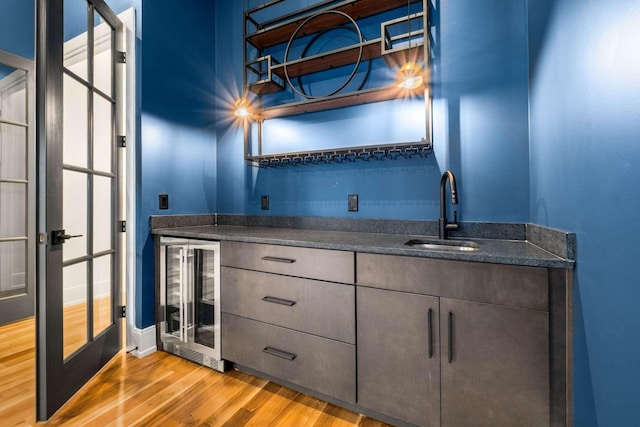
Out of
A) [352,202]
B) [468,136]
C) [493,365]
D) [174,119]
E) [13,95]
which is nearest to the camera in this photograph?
[493,365]

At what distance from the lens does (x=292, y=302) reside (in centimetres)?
155

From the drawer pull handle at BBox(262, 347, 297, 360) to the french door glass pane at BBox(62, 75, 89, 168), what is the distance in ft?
4.99

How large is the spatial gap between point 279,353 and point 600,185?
1.54 meters

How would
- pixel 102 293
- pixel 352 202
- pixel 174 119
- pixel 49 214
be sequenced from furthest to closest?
pixel 174 119, pixel 352 202, pixel 102 293, pixel 49 214

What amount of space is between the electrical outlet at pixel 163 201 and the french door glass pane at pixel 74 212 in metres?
0.46

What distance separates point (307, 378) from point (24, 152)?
125 inches

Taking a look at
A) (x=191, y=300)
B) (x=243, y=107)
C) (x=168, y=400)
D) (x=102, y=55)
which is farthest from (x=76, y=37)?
(x=168, y=400)

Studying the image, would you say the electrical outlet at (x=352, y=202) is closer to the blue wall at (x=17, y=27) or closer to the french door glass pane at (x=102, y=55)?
the french door glass pane at (x=102, y=55)

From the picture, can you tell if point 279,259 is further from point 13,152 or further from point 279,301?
point 13,152

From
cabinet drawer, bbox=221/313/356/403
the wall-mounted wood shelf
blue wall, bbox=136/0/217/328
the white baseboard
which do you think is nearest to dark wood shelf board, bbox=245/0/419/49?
the wall-mounted wood shelf

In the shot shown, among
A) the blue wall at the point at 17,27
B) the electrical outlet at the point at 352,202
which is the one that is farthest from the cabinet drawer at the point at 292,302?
the blue wall at the point at 17,27

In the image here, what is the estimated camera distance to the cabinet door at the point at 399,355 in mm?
1219

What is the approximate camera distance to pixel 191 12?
2.38 meters

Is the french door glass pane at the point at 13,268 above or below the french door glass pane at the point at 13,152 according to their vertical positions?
below
